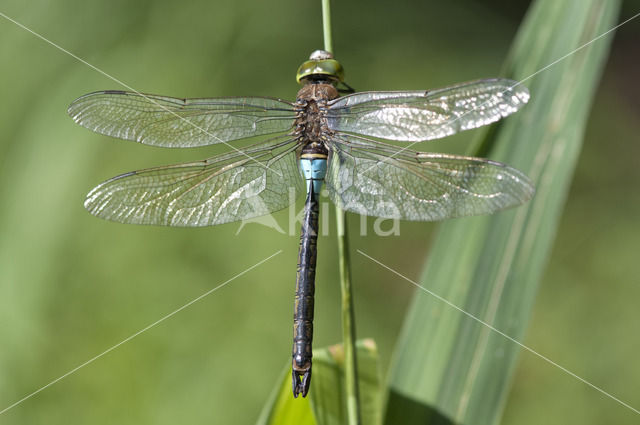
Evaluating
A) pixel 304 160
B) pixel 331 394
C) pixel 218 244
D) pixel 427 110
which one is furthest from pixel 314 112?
pixel 218 244

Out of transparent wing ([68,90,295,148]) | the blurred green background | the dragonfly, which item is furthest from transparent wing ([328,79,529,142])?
the blurred green background

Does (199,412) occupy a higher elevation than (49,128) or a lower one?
lower

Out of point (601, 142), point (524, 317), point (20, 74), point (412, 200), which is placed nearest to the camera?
point (524, 317)

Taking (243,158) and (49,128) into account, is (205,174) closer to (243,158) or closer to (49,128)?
(243,158)

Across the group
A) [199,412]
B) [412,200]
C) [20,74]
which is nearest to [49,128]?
[20,74]

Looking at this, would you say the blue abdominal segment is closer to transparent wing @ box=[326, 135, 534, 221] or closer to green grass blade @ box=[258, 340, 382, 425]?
transparent wing @ box=[326, 135, 534, 221]

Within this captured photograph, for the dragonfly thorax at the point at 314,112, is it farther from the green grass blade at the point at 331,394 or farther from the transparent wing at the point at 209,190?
the green grass blade at the point at 331,394
